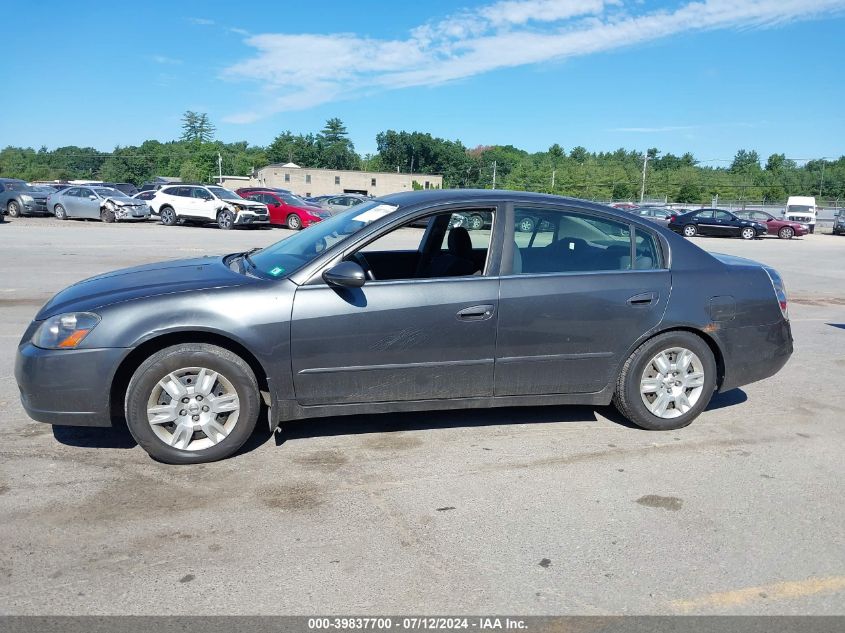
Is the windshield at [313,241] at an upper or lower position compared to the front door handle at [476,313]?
upper

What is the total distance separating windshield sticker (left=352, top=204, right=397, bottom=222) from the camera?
15.5ft

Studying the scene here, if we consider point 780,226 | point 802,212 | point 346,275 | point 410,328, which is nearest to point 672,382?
point 410,328

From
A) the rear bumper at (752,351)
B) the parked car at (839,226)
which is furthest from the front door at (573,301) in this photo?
the parked car at (839,226)

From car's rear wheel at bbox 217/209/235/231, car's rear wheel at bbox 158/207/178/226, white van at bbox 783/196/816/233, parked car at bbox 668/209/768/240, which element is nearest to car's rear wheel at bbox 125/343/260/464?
car's rear wheel at bbox 217/209/235/231

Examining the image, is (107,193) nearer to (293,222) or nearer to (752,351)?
(293,222)

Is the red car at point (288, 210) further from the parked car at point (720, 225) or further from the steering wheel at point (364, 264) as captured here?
the steering wheel at point (364, 264)

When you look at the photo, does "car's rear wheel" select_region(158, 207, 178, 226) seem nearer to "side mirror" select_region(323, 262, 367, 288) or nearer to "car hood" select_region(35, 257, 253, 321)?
"car hood" select_region(35, 257, 253, 321)

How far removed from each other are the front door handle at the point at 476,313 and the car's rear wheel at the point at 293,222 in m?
27.0

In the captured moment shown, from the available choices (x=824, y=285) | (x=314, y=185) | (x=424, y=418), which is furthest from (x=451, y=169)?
(x=424, y=418)

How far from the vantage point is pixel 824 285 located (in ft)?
48.3

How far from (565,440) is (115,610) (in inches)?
118

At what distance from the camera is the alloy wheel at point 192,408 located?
420 cm

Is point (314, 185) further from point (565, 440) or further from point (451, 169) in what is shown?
point (565, 440)

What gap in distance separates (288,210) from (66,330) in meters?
27.4
